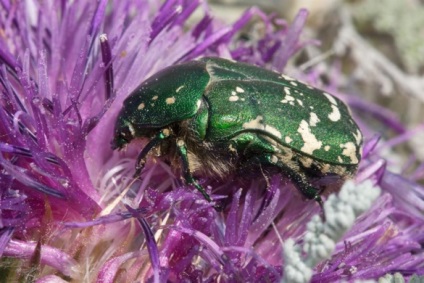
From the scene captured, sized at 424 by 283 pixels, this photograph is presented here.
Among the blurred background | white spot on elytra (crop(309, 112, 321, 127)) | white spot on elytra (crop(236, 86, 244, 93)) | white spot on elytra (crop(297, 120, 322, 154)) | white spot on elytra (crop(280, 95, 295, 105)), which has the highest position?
white spot on elytra (crop(236, 86, 244, 93))

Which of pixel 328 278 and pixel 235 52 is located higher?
pixel 235 52

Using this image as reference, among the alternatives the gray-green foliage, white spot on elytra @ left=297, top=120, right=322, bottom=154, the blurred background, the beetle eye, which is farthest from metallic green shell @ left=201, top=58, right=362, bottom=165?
the gray-green foliage

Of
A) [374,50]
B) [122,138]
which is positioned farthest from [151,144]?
[374,50]

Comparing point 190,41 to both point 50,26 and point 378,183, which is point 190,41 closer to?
point 50,26

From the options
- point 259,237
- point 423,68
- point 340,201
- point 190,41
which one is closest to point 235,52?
point 190,41

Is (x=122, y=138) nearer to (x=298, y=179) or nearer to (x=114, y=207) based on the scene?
(x=114, y=207)

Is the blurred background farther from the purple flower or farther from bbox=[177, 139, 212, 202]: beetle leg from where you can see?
bbox=[177, 139, 212, 202]: beetle leg

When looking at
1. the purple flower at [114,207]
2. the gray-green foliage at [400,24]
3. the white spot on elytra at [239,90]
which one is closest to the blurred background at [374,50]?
the gray-green foliage at [400,24]

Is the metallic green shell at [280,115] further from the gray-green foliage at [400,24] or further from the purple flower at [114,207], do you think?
the gray-green foliage at [400,24]
